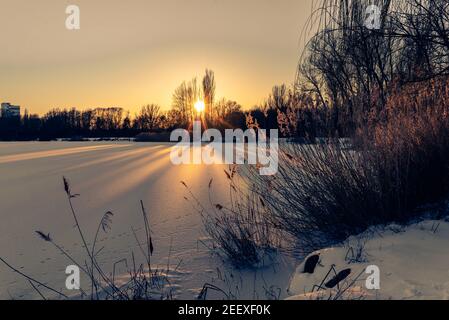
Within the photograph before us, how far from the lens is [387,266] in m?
2.39

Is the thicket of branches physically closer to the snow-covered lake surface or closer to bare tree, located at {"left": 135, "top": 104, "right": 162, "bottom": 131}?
bare tree, located at {"left": 135, "top": 104, "right": 162, "bottom": 131}

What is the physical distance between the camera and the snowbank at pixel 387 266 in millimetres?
2048

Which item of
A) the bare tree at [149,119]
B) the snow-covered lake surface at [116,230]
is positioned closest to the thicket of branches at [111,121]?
the bare tree at [149,119]

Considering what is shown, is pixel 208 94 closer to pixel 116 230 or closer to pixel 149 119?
pixel 149 119

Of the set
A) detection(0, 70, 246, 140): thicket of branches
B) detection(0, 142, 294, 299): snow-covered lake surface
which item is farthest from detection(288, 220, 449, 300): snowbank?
detection(0, 70, 246, 140): thicket of branches

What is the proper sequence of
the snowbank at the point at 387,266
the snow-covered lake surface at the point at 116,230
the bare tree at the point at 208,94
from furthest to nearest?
the bare tree at the point at 208,94, the snow-covered lake surface at the point at 116,230, the snowbank at the point at 387,266

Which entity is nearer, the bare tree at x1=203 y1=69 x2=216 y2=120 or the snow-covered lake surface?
the snow-covered lake surface

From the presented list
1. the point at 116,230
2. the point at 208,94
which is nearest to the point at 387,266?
the point at 116,230

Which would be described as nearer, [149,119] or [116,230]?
[116,230]

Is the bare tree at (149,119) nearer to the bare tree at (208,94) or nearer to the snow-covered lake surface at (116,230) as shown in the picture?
the bare tree at (208,94)

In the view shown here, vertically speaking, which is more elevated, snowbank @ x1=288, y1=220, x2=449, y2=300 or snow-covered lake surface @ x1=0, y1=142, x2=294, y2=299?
snowbank @ x1=288, y1=220, x2=449, y2=300

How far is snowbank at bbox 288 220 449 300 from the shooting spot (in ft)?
6.72

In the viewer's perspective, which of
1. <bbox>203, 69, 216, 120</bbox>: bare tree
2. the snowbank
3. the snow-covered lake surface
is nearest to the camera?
the snowbank

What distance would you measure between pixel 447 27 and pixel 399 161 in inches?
59.9
